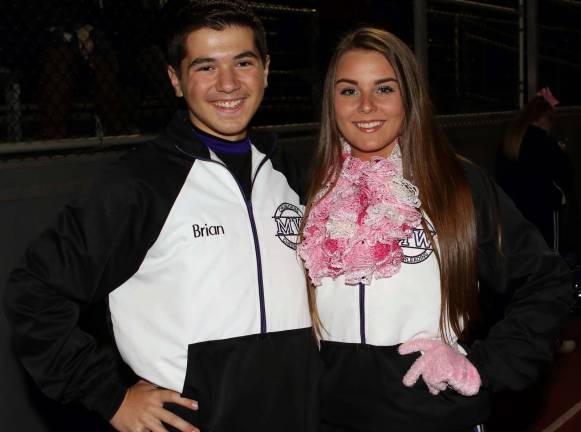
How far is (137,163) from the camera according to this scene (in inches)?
81.6

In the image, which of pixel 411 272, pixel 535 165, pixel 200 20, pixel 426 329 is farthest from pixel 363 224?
pixel 535 165

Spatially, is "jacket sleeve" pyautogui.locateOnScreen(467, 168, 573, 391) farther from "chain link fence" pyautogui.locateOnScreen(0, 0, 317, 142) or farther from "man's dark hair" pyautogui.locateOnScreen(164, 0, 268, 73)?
"chain link fence" pyautogui.locateOnScreen(0, 0, 317, 142)

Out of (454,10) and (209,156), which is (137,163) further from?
(454,10)

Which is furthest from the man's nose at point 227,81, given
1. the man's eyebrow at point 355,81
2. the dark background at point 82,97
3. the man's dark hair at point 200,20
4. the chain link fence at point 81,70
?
the chain link fence at point 81,70

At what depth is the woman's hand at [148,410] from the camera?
203 cm

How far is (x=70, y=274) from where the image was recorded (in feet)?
6.44

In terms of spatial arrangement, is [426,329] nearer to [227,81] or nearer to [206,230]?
[206,230]

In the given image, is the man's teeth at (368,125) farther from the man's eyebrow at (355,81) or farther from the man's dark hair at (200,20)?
the man's dark hair at (200,20)

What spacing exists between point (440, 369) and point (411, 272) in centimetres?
28

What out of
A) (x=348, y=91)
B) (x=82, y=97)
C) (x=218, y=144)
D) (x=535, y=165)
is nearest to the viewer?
(x=218, y=144)

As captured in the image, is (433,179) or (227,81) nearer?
(227,81)

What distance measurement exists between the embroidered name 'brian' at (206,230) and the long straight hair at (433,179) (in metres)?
0.31

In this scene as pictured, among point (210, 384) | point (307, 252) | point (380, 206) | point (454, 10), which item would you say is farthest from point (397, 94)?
point (454, 10)

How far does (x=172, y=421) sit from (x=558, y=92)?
8.30 metres
